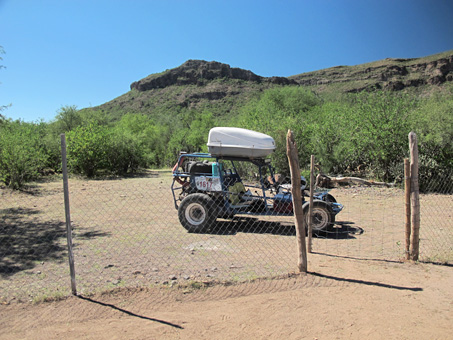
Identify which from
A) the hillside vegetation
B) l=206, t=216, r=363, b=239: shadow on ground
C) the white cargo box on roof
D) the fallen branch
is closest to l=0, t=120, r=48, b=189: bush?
the hillside vegetation

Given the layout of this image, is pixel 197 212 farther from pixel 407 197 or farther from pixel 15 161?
pixel 15 161

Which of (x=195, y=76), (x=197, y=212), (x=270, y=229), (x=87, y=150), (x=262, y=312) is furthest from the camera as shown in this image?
(x=195, y=76)

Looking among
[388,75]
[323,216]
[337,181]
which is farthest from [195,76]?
[323,216]

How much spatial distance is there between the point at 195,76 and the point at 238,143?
308 feet

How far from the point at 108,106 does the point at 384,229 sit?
93.0m

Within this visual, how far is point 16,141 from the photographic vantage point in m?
14.4

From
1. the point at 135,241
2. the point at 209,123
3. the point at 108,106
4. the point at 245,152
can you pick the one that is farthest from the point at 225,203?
the point at 108,106

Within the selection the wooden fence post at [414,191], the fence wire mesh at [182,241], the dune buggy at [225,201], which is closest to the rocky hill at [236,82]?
the fence wire mesh at [182,241]

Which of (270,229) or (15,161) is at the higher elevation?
(15,161)

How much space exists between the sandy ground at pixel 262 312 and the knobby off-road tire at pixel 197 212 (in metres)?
3.02

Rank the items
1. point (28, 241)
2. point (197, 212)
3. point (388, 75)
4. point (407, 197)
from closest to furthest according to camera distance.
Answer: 1. point (407, 197)
2. point (28, 241)
3. point (197, 212)
4. point (388, 75)

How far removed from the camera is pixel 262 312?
3545 millimetres

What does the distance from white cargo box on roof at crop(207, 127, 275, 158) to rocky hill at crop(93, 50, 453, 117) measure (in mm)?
60870

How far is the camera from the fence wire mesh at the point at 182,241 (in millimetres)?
4562
